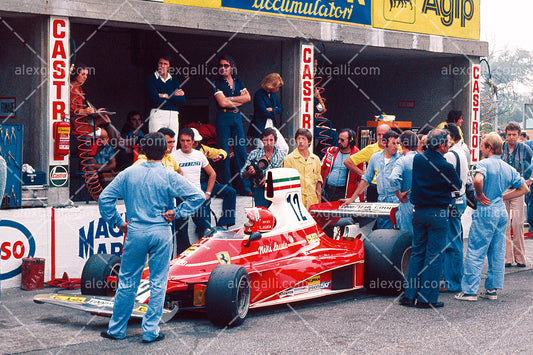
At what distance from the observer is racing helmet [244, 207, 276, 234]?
7.99 m

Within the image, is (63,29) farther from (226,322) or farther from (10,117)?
(226,322)

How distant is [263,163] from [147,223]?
12.7 feet

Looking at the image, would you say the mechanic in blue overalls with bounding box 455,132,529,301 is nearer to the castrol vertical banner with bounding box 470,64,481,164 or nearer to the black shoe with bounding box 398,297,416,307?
the black shoe with bounding box 398,297,416,307

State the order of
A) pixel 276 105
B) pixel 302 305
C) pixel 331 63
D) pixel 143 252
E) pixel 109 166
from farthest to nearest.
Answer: pixel 331 63 < pixel 276 105 < pixel 109 166 < pixel 302 305 < pixel 143 252

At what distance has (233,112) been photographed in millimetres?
12250

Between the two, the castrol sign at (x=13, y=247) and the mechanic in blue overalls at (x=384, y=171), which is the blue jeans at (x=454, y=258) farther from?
the castrol sign at (x=13, y=247)

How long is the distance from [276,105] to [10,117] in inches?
169

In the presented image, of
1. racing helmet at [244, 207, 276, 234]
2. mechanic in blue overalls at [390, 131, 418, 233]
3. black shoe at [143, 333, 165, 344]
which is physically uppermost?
mechanic in blue overalls at [390, 131, 418, 233]

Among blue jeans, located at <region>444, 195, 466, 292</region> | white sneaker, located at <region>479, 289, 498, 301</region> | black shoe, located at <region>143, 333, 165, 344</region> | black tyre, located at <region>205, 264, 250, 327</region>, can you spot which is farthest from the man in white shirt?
white sneaker, located at <region>479, 289, 498, 301</region>

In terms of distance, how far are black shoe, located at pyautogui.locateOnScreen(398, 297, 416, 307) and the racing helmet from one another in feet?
5.34

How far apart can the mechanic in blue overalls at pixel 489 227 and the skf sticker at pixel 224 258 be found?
2698 millimetres

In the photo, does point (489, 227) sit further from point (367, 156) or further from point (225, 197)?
point (225, 197)

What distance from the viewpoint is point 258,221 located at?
26.4ft

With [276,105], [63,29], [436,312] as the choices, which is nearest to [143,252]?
[436,312]
